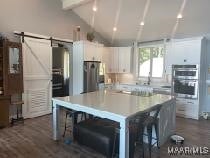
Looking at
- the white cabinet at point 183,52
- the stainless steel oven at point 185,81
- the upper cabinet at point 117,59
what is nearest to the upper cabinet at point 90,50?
the upper cabinet at point 117,59

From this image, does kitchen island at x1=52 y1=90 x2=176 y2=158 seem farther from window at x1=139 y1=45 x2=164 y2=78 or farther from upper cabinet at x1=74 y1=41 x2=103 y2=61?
window at x1=139 y1=45 x2=164 y2=78

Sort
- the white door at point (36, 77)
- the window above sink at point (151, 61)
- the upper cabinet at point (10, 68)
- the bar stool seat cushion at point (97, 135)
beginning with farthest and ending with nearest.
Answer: the window above sink at point (151, 61)
the white door at point (36, 77)
the upper cabinet at point (10, 68)
the bar stool seat cushion at point (97, 135)

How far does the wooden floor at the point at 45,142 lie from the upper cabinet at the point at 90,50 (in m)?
2.26

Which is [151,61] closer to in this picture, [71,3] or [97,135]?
[71,3]

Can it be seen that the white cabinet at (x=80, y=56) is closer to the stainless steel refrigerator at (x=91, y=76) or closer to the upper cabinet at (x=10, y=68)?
the stainless steel refrigerator at (x=91, y=76)

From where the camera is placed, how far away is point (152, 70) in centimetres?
616

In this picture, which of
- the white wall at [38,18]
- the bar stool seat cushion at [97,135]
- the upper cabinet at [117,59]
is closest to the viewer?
the bar stool seat cushion at [97,135]

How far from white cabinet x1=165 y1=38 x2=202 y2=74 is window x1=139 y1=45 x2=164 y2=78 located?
1.97ft

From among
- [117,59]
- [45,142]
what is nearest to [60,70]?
[117,59]

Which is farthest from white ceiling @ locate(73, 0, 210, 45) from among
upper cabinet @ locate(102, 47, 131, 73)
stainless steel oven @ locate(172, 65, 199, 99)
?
stainless steel oven @ locate(172, 65, 199, 99)

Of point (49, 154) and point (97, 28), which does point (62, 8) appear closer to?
point (97, 28)

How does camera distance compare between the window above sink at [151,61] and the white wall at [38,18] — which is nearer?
the white wall at [38,18]

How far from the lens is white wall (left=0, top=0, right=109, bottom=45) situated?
424 cm

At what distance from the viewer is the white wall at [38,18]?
13.9 feet
